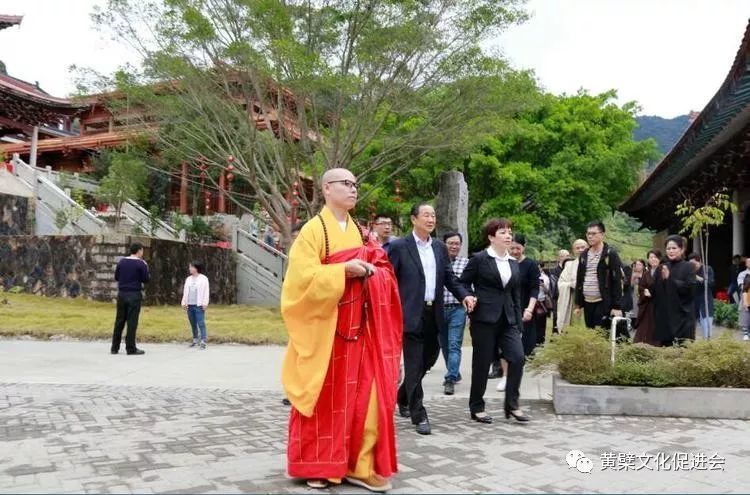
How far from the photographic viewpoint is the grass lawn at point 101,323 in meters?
11.4

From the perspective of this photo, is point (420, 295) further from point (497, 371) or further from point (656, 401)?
point (497, 371)

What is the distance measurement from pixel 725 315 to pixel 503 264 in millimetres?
11218

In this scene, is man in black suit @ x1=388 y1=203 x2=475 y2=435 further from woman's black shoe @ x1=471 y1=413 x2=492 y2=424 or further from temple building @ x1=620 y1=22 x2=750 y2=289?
temple building @ x1=620 y1=22 x2=750 y2=289

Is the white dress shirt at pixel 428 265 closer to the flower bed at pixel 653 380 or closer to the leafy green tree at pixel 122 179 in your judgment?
the flower bed at pixel 653 380

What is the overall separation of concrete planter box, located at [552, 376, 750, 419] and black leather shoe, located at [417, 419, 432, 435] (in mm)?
1332

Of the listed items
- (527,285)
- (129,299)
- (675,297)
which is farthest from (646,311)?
(129,299)

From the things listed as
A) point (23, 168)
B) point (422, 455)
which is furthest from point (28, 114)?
point (422, 455)

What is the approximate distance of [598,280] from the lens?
678 centimetres

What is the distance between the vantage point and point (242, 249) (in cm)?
2236

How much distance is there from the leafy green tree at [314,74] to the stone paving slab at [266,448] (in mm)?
8755

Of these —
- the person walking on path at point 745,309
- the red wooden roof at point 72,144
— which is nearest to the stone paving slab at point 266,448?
the person walking on path at point 745,309

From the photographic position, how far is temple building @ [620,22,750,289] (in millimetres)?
9947

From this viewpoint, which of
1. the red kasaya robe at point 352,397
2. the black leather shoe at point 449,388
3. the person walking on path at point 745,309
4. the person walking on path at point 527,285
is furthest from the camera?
the person walking on path at point 745,309

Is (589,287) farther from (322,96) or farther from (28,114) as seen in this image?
(28,114)
